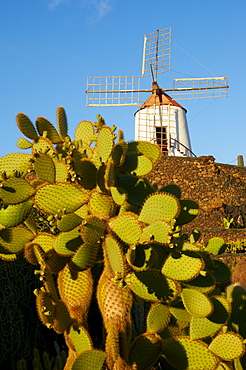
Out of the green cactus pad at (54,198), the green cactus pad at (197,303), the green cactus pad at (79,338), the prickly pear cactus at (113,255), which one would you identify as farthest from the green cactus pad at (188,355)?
the green cactus pad at (54,198)

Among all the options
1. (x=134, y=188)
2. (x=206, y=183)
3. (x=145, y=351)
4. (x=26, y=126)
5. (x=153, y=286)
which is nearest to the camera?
(x=153, y=286)

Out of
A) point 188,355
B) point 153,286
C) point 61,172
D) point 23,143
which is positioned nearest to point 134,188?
point 61,172

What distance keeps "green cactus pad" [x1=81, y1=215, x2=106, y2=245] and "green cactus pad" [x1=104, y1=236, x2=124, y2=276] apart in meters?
0.05

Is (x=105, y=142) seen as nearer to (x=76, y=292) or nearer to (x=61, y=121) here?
(x=61, y=121)

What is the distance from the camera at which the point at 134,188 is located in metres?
2.22

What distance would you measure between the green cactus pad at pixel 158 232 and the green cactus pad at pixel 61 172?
21.0 inches

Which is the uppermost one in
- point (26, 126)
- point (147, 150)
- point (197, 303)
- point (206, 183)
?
point (206, 183)

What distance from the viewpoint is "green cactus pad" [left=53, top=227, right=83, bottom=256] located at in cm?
205

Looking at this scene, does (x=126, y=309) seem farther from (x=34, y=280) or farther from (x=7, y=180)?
(x=34, y=280)

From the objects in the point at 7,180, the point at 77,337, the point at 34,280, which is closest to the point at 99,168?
the point at 7,180

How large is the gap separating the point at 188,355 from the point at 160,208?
710 mm

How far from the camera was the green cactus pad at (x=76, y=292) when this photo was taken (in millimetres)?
2158

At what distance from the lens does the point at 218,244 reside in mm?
2609

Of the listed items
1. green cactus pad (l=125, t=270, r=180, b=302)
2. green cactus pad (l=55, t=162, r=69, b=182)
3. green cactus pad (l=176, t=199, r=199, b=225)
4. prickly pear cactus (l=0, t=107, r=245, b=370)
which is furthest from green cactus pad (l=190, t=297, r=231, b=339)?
green cactus pad (l=55, t=162, r=69, b=182)
